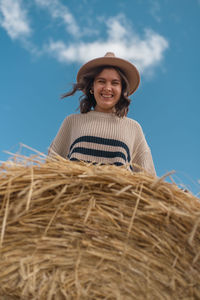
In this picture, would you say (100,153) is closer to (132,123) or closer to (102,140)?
(102,140)

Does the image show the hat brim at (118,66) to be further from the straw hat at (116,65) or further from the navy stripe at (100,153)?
the navy stripe at (100,153)

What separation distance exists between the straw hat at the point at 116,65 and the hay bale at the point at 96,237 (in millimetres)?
1348

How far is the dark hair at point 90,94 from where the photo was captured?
240 cm

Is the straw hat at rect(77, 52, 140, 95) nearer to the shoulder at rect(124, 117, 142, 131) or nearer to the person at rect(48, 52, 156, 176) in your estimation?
the person at rect(48, 52, 156, 176)

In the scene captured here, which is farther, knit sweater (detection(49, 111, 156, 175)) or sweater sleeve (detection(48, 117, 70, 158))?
sweater sleeve (detection(48, 117, 70, 158))

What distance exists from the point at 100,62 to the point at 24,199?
A: 1509mm

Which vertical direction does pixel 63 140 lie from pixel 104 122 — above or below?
below

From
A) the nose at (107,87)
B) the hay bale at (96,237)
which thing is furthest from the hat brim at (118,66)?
the hay bale at (96,237)

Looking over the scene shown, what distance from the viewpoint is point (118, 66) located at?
2391mm

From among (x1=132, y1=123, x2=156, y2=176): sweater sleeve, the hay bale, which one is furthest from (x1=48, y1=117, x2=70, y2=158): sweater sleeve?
the hay bale

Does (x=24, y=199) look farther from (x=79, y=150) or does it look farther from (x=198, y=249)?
(x=79, y=150)

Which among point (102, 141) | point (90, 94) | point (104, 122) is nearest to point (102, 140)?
point (102, 141)

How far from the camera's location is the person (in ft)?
7.12

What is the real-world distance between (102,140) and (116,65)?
56 centimetres
